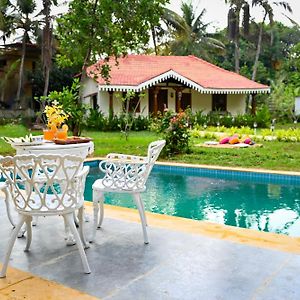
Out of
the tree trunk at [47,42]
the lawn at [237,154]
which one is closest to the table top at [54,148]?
the lawn at [237,154]

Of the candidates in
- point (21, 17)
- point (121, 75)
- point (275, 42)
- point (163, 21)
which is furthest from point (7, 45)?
point (275, 42)

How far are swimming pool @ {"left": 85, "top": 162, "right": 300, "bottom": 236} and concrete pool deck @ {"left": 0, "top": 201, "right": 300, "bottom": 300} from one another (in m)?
1.64

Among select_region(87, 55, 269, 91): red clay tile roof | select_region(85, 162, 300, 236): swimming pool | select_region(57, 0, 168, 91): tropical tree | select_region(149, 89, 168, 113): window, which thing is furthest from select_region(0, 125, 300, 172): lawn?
select_region(149, 89, 168, 113): window

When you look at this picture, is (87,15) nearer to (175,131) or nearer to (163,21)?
(175,131)

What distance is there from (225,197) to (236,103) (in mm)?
17233

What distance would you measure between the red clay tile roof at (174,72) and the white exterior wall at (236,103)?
1.05 m

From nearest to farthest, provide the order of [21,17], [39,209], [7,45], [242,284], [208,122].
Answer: [242,284] → [39,209] → [208,122] → [21,17] → [7,45]

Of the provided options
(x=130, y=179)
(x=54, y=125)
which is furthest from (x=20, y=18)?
(x=130, y=179)

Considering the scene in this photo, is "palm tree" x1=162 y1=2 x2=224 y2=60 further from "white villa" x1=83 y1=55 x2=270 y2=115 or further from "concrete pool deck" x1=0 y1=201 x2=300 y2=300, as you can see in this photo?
"concrete pool deck" x1=0 y1=201 x2=300 y2=300

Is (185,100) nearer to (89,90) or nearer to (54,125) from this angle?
(89,90)

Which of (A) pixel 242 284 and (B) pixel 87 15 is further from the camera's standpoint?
(B) pixel 87 15

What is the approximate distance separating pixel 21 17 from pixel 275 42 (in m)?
19.4

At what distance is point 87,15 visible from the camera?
12445mm

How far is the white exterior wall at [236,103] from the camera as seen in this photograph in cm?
2325
